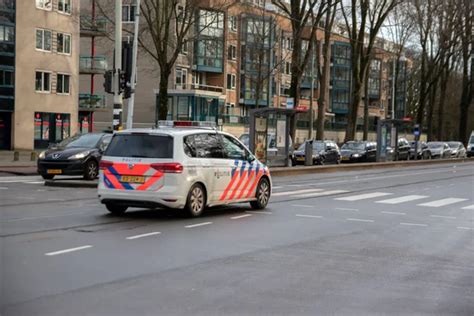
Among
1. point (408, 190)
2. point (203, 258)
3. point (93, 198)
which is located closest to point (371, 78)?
point (408, 190)

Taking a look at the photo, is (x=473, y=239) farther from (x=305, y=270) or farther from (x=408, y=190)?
(x=408, y=190)

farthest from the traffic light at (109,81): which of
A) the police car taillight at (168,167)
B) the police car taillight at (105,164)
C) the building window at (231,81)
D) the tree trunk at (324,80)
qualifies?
the building window at (231,81)

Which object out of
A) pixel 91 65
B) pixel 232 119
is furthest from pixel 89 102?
pixel 232 119

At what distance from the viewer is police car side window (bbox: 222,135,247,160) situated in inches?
553

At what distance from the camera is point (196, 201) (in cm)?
1298

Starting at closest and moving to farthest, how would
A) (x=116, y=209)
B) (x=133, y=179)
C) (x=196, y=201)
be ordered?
(x=133, y=179), (x=196, y=201), (x=116, y=209)

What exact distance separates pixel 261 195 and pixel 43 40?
4014cm

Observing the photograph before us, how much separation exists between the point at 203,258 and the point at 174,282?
1.49 metres

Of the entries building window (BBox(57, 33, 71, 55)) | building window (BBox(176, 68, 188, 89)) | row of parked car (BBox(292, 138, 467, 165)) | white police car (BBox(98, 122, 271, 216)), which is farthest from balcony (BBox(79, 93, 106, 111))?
white police car (BBox(98, 122, 271, 216))

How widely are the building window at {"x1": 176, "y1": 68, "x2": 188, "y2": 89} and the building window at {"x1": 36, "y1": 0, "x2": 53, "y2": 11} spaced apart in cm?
1758

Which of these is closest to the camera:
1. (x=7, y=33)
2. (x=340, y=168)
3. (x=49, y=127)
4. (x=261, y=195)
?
(x=261, y=195)

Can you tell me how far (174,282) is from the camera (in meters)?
7.33

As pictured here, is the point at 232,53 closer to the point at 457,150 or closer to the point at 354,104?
the point at 457,150

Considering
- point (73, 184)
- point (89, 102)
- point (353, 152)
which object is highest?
point (89, 102)
